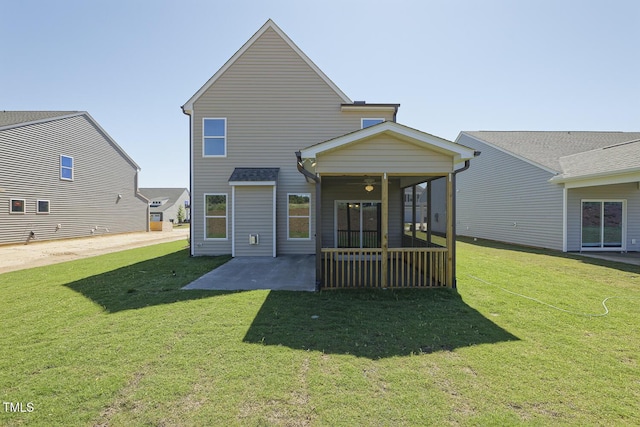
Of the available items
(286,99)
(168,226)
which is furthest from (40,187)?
(286,99)

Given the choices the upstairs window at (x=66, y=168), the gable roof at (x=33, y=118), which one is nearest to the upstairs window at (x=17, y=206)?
the upstairs window at (x=66, y=168)

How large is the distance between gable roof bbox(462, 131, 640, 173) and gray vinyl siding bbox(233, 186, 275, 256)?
1318 cm

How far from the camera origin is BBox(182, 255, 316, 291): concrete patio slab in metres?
6.55

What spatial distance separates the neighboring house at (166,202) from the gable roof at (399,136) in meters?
43.3

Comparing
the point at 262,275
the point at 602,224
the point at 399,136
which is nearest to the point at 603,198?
the point at 602,224

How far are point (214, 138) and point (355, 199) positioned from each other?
6439mm

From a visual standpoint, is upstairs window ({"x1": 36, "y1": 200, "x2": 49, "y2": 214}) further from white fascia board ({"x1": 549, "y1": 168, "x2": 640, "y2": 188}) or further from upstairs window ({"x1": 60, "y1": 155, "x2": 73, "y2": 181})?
white fascia board ({"x1": 549, "y1": 168, "x2": 640, "y2": 188})

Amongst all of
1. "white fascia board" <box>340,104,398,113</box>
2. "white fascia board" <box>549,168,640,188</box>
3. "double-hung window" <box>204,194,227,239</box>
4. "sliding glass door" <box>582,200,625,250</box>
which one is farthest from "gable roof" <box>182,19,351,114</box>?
"sliding glass door" <box>582,200,625,250</box>

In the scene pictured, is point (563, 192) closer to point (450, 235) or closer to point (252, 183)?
point (450, 235)

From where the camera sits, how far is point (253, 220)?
1082 cm

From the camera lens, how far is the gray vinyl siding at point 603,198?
12125 mm

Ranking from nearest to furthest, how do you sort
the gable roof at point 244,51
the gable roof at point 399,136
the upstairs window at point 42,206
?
the gable roof at point 399,136 → the gable roof at point 244,51 → the upstairs window at point 42,206

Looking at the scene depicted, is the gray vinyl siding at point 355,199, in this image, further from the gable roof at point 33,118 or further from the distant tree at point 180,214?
the distant tree at point 180,214

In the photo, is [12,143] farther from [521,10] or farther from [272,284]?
[521,10]
